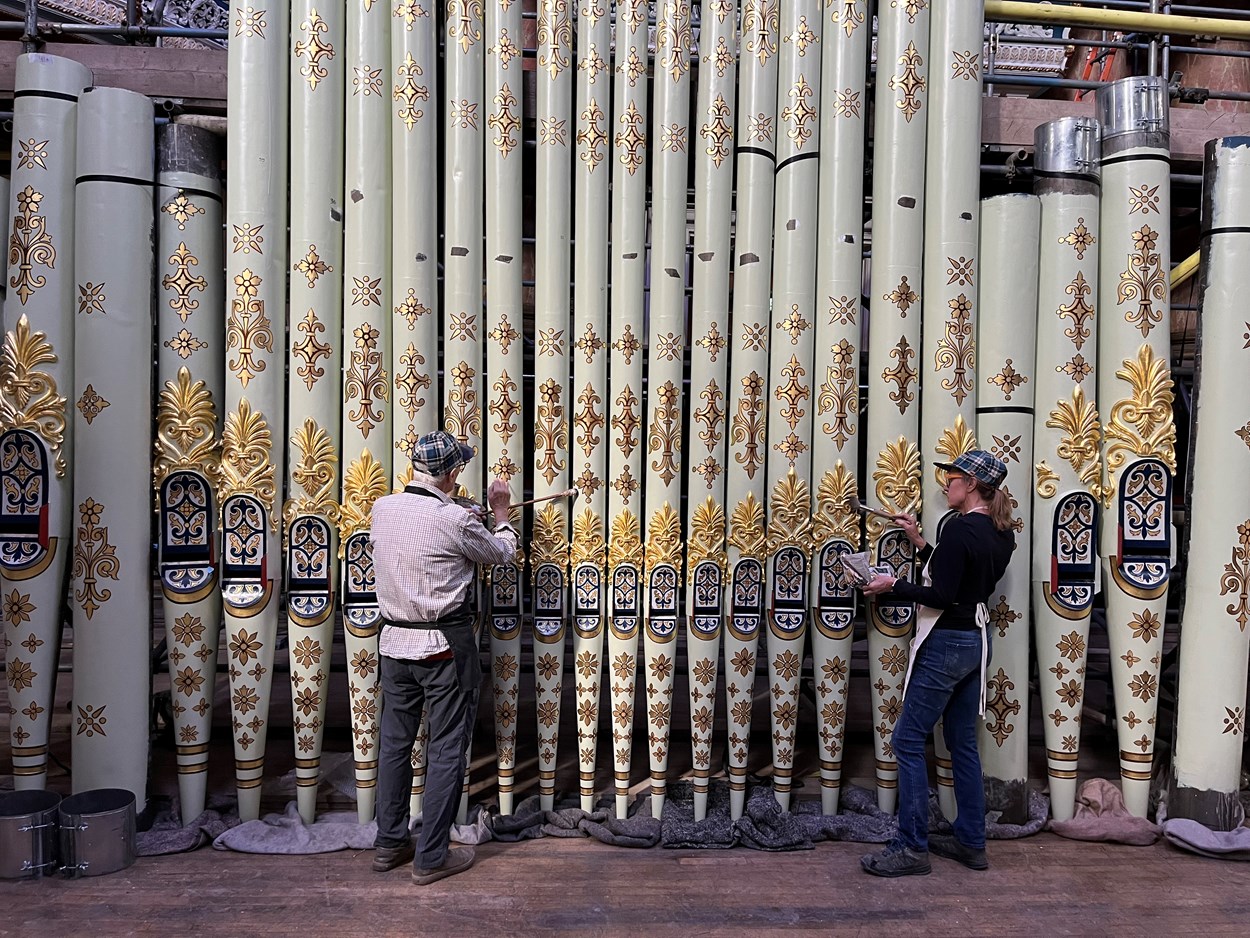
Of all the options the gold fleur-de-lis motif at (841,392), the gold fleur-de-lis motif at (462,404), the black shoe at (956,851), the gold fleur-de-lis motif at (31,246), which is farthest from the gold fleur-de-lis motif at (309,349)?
the black shoe at (956,851)

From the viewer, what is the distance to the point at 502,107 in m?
3.58

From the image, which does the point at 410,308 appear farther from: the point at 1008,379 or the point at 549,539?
the point at 1008,379

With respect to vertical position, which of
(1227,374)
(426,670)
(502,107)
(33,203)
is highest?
(502,107)

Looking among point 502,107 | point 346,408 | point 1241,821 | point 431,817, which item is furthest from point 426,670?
point 1241,821

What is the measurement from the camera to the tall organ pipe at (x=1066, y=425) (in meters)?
3.66

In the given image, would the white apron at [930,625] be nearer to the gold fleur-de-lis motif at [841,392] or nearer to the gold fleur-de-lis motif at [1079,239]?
the gold fleur-de-lis motif at [841,392]

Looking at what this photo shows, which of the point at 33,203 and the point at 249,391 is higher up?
the point at 33,203

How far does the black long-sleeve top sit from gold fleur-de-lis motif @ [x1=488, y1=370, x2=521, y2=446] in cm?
164

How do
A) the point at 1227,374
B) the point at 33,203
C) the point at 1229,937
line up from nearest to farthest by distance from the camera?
the point at 1229,937 → the point at 33,203 → the point at 1227,374

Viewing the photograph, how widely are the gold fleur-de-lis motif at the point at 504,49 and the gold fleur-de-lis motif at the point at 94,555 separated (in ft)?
7.88

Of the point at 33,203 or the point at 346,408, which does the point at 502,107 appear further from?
the point at 33,203

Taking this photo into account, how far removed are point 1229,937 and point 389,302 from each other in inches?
151

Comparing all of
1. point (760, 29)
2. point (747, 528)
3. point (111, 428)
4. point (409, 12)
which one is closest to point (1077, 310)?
point (747, 528)

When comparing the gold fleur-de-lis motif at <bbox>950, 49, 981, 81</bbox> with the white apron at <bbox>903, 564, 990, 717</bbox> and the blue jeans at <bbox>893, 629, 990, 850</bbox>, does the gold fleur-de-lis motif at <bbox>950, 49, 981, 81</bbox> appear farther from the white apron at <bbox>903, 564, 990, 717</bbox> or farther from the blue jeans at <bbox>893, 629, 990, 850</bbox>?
the blue jeans at <bbox>893, 629, 990, 850</bbox>
